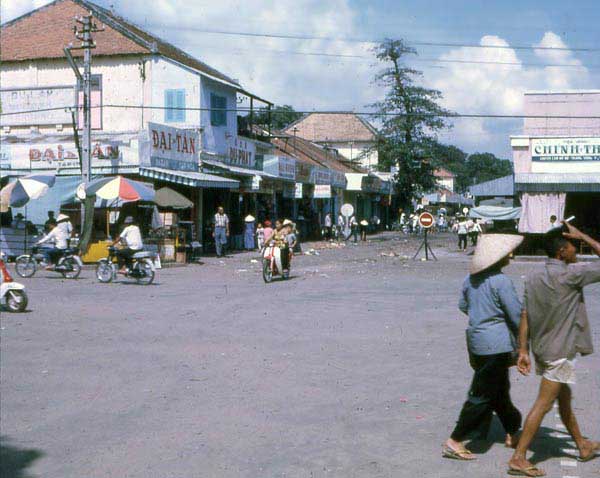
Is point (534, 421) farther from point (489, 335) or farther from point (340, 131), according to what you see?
point (340, 131)

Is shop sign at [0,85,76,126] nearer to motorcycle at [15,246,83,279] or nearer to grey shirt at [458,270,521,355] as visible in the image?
motorcycle at [15,246,83,279]

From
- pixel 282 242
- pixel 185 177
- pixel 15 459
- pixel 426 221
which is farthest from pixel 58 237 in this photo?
pixel 15 459

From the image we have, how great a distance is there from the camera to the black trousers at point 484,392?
18.3 feet

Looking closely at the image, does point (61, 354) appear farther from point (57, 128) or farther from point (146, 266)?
point (57, 128)

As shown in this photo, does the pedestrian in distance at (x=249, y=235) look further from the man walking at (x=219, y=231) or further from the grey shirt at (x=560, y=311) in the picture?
the grey shirt at (x=560, y=311)

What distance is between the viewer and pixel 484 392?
18.4ft

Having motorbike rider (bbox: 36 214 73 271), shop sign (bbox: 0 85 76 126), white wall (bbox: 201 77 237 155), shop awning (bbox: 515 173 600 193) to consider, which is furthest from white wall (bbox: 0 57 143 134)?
shop awning (bbox: 515 173 600 193)

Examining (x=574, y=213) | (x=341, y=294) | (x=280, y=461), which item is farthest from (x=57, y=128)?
(x=280, y=461)

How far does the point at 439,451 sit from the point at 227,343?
5.20 meters

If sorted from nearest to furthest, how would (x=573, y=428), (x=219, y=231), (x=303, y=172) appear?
(x=573, y=428) → (x=219, y=231) → (x=303, y=172)

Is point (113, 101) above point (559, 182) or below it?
above

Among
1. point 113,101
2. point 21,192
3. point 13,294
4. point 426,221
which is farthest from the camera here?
point 113,101

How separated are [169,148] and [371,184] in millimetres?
33484

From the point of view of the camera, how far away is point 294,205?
47406mm
